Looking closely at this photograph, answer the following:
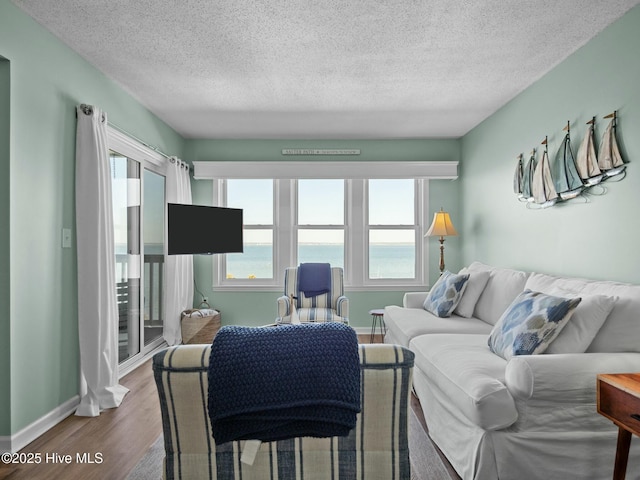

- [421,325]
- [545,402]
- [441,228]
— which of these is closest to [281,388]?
[545,402]

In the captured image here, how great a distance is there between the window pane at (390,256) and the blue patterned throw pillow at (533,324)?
3200 mm

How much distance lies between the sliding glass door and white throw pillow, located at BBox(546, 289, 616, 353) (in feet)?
11.2

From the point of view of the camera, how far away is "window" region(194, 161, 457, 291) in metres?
5.65

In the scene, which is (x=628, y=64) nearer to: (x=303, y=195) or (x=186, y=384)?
(x=186, y=384)

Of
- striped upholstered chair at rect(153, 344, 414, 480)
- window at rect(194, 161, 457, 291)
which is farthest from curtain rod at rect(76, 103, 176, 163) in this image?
striped upholstered chair at rect(153, 344, 414, 480)

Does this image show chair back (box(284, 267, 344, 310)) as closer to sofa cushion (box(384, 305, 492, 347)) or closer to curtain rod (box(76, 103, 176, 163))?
sofa cushion (box(384, 305, 492, 347))

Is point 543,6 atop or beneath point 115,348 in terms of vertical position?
atop

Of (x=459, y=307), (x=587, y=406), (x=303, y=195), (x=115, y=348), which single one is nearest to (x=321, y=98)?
(x=303, y=195)

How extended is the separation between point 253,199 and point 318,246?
3.48 feet

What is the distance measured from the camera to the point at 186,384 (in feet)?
4.03

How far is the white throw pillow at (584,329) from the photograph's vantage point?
219 cm

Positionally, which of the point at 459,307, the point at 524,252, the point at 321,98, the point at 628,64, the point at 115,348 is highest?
the point at 321,98

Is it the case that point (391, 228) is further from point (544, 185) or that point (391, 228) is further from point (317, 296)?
point (544, 185)

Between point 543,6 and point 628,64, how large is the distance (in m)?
0.64
